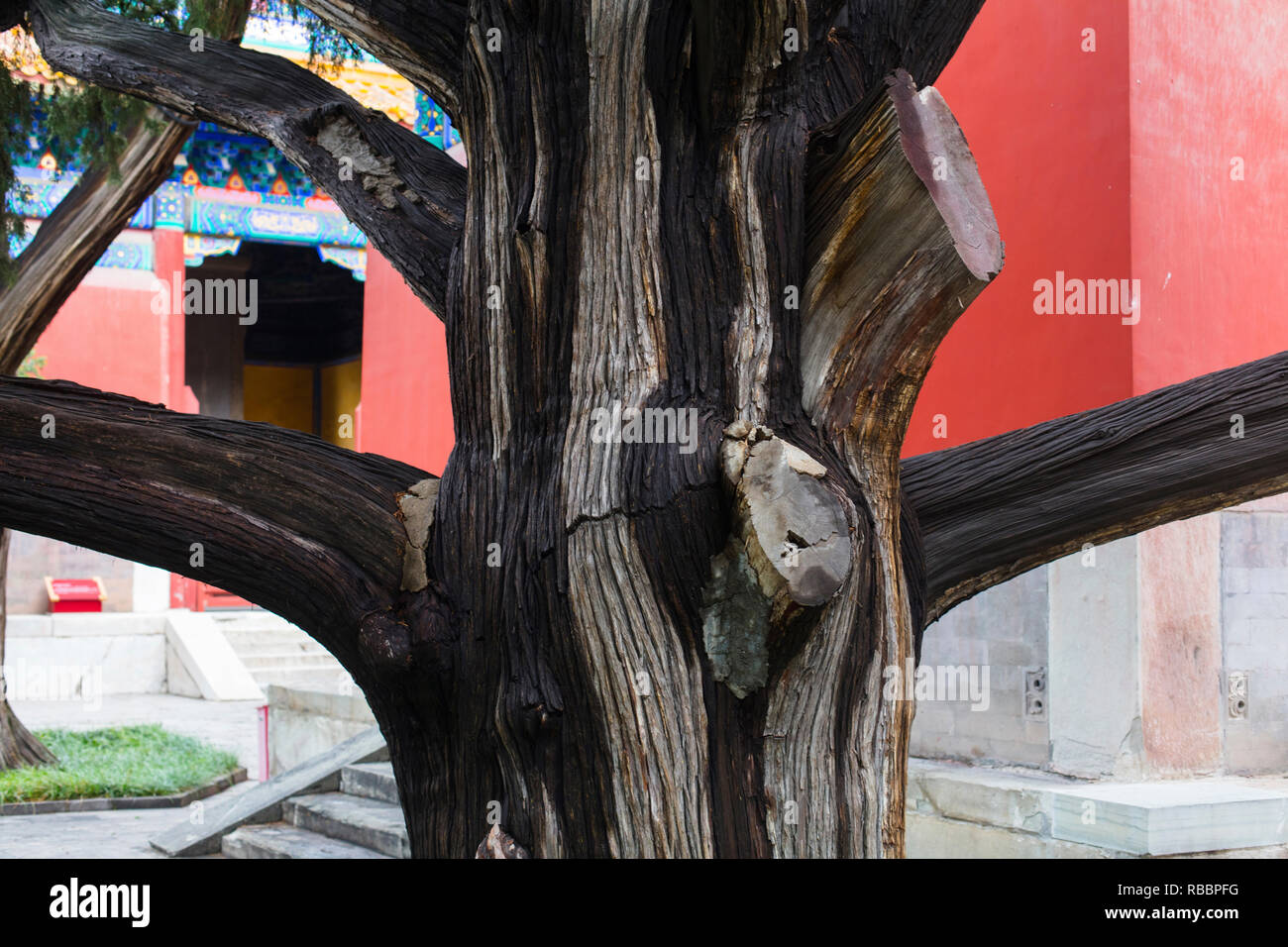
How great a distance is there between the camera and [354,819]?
200 inches

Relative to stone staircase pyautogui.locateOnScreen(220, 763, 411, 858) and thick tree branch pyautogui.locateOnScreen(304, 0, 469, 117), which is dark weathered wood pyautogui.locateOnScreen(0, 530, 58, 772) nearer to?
stone staircase pyautogui.locateOnScreen(220, 763, 411, 858)

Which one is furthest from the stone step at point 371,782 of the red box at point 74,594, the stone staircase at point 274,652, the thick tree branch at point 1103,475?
the red box at point 74,594

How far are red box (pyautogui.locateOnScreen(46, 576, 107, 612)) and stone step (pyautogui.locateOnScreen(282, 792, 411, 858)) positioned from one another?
7.23m

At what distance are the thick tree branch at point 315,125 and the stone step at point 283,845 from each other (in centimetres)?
314

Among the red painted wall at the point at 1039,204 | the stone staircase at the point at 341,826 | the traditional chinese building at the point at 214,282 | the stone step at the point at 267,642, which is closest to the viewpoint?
the red painted wall at the point at 1039,204

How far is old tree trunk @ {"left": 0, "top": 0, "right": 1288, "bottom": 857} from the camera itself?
5.91 feet

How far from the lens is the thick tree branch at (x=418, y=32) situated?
2326 mm

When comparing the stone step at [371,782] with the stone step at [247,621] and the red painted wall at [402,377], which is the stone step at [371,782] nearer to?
the red painted wall at [402,377]

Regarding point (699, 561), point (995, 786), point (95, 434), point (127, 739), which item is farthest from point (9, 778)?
point (699, 561)

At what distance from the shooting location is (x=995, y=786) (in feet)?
13.9

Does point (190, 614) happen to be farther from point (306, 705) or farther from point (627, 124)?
point (627, 124)
